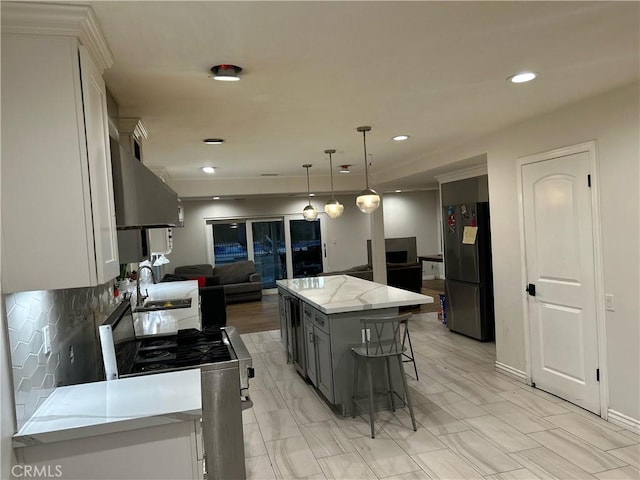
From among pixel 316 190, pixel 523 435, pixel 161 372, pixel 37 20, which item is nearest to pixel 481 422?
pixel 523 435

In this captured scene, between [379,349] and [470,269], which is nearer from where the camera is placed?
[379,349]

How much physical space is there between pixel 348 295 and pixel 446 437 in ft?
4.68

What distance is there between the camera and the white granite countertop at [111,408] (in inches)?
58.7

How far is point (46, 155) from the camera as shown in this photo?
4.87ft

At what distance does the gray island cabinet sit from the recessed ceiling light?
5.78 feet

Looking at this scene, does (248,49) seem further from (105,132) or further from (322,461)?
(322,461)

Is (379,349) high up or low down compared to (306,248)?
down

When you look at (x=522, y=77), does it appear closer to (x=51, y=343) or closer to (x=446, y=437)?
(x=446, y=437)

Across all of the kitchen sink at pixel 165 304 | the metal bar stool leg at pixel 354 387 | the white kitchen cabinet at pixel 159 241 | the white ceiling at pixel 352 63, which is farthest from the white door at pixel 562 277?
the white kitchen cabinet at pixel 159 241

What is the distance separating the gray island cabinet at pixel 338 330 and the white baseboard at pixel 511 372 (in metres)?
1.27

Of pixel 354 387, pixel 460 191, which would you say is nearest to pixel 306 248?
pixel 460 191

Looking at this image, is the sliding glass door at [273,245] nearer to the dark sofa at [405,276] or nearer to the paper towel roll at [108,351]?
the dark sofa at [405,276]

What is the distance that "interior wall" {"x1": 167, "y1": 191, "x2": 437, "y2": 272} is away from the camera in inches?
378

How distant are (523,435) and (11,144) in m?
3.38
